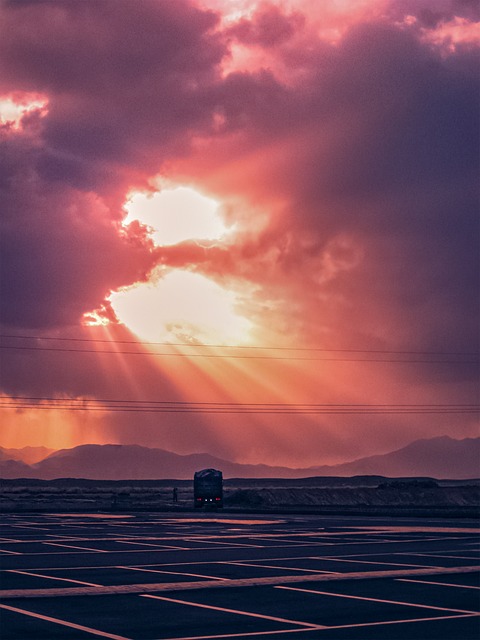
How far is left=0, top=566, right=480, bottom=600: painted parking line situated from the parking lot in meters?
0.03

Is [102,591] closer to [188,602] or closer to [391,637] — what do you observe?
[188,602]

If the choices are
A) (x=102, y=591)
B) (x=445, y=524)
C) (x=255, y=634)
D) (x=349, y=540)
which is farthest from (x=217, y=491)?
(x=255, y=634)

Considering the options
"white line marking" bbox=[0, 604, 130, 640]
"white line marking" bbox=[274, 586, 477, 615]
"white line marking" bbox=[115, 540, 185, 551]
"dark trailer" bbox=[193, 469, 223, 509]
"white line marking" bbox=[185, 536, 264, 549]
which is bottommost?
"white line marking" bbox=[274, 586, 477, 615]

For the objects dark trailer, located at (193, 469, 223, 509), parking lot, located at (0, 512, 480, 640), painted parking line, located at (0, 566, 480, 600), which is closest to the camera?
parking lot, located at (0, 512, 480, 640)

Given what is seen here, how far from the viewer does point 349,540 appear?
36.0m

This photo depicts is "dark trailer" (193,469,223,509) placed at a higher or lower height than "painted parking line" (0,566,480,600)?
higher

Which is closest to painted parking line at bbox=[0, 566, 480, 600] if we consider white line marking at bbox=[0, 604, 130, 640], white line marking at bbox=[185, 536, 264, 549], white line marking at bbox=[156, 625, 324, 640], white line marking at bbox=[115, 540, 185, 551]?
white line marking at bbox=[0, 604, 130, 640]

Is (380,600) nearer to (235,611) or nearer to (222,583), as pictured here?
(235,611)

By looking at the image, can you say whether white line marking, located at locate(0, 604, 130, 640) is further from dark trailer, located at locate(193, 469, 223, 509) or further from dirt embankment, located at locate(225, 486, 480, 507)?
dirt embankment, located at locate(225, 486, 480, 507)

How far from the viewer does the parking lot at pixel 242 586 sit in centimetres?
1560

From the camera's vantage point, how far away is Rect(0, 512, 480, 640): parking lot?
15602 mm

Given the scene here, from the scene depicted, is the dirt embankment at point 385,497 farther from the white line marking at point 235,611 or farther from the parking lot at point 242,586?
the white line marking at point 235,611

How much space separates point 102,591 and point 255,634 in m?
6.38

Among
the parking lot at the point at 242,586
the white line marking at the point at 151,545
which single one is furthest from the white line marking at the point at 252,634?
the white line marking at the point at 151,545
